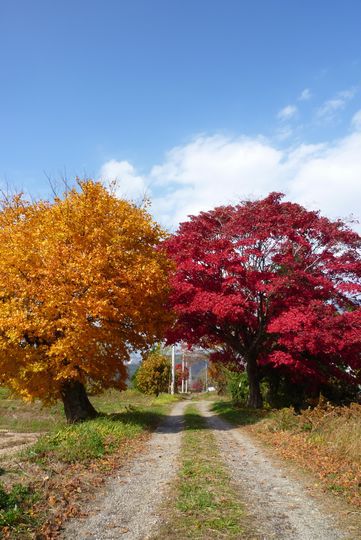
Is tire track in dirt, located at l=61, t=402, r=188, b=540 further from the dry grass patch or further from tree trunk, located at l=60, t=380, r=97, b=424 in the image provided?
tree trunk, located at l=60, t=380, r=97, b=424

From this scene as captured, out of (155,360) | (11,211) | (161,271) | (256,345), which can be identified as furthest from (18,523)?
(155,360)

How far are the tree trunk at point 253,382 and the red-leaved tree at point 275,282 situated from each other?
1.52 m

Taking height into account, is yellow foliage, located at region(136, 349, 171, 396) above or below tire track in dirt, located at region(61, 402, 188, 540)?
above

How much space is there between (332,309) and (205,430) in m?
7.02

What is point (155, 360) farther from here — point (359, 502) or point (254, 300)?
point (359, 502)

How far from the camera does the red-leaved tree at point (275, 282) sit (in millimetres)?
17141

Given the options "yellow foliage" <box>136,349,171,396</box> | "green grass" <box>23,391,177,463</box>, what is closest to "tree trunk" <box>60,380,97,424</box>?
"green grass" <box>23,391,177,463</box>

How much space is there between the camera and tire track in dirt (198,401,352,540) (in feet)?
18.4

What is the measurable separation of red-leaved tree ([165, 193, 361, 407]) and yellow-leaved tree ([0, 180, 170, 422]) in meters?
3.39

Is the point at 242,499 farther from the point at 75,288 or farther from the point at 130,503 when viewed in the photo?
the point at 75,288

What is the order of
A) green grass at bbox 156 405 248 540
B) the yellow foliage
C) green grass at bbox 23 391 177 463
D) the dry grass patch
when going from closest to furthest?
green grass at bbox 156 405 248 540, the dry grass patch, green grass at bbox 23 391 177 463, the yellow foliage

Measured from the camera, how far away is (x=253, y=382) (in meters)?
22.8

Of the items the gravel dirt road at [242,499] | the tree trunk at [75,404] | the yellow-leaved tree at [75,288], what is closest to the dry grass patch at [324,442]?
the gravel dirt road at [242,499]

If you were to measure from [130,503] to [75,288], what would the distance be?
793 cm
